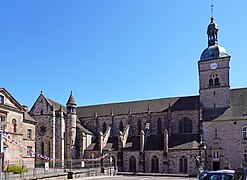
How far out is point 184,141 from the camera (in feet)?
156

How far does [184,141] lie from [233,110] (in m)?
8.74

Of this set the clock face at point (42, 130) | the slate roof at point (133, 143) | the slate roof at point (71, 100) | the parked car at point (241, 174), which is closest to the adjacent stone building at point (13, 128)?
the clock face at point (42, 130)

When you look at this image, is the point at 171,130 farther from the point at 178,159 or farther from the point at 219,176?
the point at 219,176

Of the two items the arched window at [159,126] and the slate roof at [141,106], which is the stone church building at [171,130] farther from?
the slate roof at [141,106]

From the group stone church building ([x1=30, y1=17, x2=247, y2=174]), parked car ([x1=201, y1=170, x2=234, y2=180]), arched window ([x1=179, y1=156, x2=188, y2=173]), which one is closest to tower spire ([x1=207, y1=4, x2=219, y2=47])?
stone church building ([x1=30, y1=17, x2=247, y2=174])

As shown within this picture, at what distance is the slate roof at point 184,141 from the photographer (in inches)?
1809

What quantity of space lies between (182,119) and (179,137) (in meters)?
3.43

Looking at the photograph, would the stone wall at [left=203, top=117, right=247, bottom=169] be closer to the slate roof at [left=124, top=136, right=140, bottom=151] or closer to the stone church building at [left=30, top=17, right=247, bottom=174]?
the stone church building at [left=30, top=17, right=247, bottom=174]

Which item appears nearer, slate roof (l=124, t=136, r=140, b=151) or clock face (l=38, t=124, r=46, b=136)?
slate roof (l=124, t=136, r=140, b=151)

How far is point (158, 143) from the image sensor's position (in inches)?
1929

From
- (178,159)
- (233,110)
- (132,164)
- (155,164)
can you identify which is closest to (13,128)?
(132,164)

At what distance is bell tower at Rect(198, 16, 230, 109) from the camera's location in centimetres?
4909

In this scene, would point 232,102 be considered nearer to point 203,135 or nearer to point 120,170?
point 203,135

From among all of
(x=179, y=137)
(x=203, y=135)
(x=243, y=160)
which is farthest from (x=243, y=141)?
(x=179, y=137)
